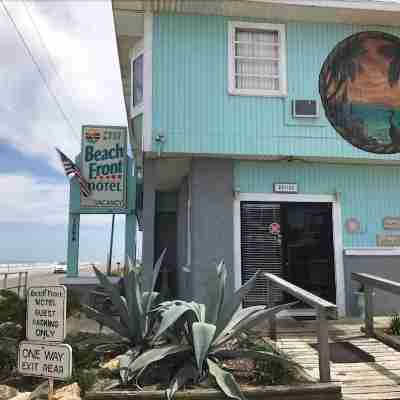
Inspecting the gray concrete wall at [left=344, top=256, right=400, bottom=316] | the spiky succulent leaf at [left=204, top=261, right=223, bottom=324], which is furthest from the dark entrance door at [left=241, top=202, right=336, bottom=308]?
the spiky succulent leaf at [left=204, top=261, right=223, bottom=324]

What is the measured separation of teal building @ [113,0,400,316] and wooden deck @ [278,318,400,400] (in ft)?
3.90

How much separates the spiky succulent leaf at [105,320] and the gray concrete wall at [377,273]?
4915mm

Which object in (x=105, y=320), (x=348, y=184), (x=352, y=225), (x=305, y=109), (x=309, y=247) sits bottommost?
(x=105, y=320)

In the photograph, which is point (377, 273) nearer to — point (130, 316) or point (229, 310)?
point (229, 310)

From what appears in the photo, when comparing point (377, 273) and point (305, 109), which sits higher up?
point (305, 109)

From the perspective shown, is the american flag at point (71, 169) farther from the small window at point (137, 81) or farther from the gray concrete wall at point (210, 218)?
the gray concrete wall at point (210, 218)

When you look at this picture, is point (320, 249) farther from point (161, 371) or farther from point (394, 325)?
point (161, 371)

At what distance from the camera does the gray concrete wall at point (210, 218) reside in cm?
789

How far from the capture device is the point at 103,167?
394 inches

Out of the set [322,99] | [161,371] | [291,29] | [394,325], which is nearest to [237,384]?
[161,371]

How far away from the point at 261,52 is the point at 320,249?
4.06 metres

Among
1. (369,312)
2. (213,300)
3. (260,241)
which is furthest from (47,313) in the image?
(260,241)

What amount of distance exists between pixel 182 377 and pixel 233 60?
19.5ft

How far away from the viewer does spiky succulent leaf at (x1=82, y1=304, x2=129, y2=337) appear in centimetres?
503
